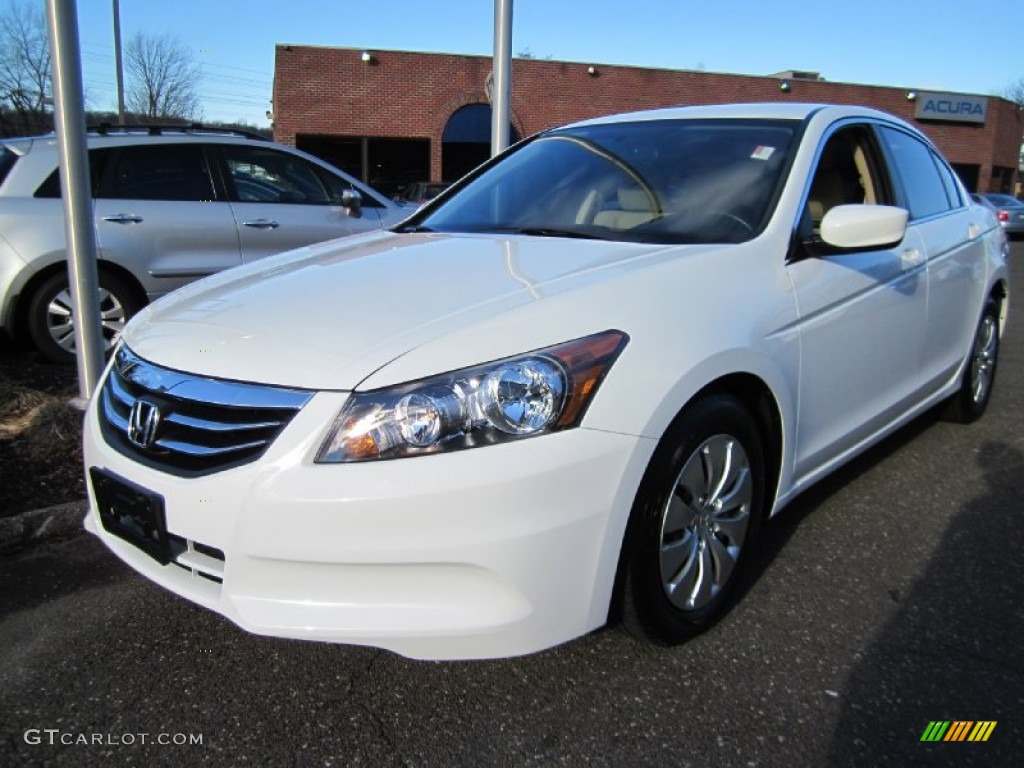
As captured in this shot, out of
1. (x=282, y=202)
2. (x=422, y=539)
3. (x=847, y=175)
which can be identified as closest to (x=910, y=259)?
(x=847, y=175)

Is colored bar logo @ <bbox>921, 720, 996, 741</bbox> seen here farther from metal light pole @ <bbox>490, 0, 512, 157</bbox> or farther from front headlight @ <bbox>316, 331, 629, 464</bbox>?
metal light pole @ <bbox>490, 0, 512, 157</bbox>

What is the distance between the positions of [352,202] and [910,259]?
392cm

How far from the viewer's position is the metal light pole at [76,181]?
155 inches

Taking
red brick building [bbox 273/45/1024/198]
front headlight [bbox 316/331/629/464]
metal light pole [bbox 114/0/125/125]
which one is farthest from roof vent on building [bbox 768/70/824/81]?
front headlight [bbox 316/331/629/464]

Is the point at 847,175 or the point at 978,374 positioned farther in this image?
the point at 978,374

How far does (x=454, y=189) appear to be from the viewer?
3.91 metres

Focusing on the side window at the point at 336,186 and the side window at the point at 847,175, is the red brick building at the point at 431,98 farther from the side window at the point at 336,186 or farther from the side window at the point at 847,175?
the side window at the point at 847,175

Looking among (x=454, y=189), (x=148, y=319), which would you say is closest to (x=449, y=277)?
(x=148, y=319)

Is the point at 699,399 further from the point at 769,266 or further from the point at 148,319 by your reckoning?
the point at 148,319

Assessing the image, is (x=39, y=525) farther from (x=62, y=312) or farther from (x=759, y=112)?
(x=759, y=112)

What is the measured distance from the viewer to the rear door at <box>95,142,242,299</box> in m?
5.74

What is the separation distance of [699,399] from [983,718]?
42.9 inches

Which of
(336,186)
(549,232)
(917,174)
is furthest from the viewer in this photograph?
(336,186)

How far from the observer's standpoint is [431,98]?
2453 cm
